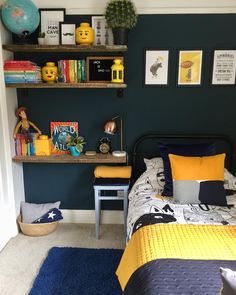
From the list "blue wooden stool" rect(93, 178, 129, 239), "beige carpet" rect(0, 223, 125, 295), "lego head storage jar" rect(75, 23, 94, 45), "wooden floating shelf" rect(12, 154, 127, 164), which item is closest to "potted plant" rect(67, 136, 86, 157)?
"wooden floating shelf" rect(12, 154, 127, 164)

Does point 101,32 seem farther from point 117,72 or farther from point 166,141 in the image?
point 166,141

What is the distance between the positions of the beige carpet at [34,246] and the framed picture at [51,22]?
1810mm

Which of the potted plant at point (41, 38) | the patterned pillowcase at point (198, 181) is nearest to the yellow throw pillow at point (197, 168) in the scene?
the patterned pillowcase at point (198, 181)

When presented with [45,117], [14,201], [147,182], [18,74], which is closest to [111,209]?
[147,182]

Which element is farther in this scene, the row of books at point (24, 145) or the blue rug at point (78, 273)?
the row of books at point (24, 145)

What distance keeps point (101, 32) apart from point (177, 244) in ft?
6.46

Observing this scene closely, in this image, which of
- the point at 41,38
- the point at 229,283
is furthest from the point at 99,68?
the point at 229,283

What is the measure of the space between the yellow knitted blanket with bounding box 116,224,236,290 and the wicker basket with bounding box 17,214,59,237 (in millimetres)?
1208

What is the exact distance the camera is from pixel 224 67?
2652mm

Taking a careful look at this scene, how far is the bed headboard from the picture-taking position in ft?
9.05

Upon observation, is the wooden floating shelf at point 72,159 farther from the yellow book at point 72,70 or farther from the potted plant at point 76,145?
the yellow book at point 72,70

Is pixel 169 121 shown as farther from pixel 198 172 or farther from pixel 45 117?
pixel 45 117

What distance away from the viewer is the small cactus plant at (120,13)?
2.37 meters

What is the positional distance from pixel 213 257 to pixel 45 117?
205 cm
